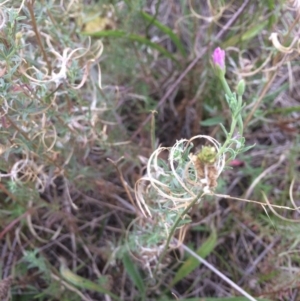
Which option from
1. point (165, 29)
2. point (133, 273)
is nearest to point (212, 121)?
point (165, 29)

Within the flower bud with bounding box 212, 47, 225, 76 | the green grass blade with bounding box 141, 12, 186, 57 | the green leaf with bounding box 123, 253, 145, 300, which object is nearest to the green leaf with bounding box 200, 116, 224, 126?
the green grass blade with bounding box 141, 12, 186, 57

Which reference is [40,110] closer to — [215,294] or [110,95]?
[110,95]

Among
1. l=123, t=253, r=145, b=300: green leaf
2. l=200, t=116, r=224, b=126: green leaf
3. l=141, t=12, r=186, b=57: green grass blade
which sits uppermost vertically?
l=141, t=12, r=186, b=57: green grass blade

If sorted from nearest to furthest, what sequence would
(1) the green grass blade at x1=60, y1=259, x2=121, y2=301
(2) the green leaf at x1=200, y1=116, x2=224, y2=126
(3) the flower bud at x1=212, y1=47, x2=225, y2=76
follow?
(3) the flower bud at x1=212, y1=47, x2=225, y2=76, (1) the green grass blade at x1=60, y1=259, x2=121, y2=301, (2) the green leaf at x1=200, y1=116, x2=224, y2=126

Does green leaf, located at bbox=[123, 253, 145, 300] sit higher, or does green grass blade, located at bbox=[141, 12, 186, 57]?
green grass blade, located at bbox=[141, 12, 186, 57]

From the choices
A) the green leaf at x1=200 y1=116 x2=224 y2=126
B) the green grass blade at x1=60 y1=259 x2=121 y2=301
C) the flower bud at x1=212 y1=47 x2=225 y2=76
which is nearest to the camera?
the flower bud at x1=212 y1=47 x2=225 y2=76

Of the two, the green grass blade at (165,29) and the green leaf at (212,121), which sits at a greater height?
the green grass blade at (165,29)

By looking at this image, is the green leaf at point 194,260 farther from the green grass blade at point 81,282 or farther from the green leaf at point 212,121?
the green leaf at point 212,121

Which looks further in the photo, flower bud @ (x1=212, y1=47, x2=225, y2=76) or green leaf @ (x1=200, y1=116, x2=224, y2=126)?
green leaf @ (x1=200, y1=116, x2=224, y2=126)

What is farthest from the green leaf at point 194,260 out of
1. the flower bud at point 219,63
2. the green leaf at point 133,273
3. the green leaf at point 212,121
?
the flower bud at point 219,63

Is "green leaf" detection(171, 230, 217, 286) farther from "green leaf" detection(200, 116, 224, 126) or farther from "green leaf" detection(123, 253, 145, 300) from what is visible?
"green leaf" detection(200, 116, 224, 126)
